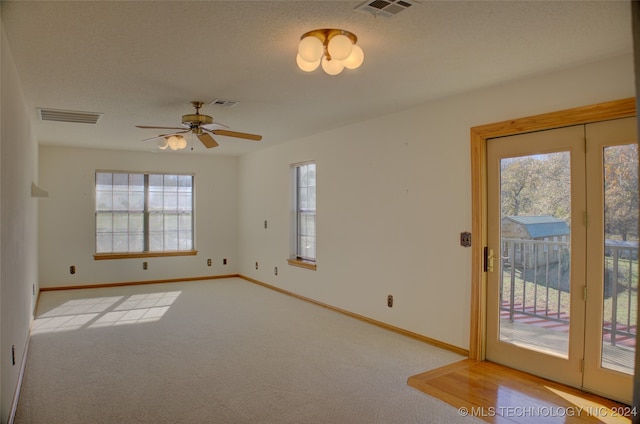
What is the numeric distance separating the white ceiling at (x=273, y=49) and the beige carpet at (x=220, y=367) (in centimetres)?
239

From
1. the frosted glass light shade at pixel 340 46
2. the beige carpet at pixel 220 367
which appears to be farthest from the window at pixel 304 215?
the frosted glass light shade at pixel 340 46

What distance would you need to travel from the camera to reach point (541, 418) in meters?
2.71

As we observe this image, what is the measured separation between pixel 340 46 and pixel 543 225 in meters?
2.20

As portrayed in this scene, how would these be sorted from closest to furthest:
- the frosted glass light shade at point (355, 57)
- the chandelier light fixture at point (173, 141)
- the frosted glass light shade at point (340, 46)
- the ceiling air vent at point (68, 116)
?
the frosted glass light shade at point (340, 46) → the frosted glass light shade at point (355, 57) → the ceiling air vent at point (68, 116) → the chandelier light fixture at point (173, 141)

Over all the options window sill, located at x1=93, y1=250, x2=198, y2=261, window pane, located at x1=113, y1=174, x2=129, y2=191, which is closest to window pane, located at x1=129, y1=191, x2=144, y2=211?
window pane, located at x1=113, y1=174, x2=129, y2=191

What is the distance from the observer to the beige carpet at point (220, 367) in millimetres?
2795

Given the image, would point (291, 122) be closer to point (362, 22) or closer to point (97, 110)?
point (97, 110)

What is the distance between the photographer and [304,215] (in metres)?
6.57

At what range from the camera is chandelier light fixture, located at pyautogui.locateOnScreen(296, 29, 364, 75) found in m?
2.42

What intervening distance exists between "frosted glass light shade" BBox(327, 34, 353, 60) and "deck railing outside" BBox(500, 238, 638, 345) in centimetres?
222

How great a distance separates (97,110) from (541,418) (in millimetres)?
4806

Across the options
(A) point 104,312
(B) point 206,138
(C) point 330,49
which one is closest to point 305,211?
(B) point 206,138

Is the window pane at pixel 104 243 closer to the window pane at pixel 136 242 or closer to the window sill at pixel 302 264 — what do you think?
the window pane at pixel 136 242

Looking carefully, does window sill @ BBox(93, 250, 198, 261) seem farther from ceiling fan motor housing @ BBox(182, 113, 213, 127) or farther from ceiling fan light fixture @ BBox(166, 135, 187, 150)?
ceiling fan motor housing @ BBox(182, 113, 213, 127)
